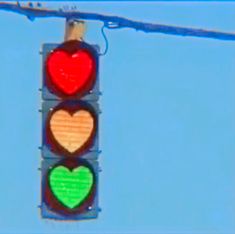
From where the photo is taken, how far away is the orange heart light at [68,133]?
14.6ft

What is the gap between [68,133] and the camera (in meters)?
4.48

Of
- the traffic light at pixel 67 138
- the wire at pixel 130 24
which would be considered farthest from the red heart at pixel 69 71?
the wire at pixel 130 24

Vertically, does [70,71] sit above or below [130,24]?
below

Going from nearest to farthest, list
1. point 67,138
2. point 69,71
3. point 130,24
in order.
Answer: point 67,138 → point 69,71 → point 130,24

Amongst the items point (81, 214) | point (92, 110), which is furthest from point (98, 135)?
point (81, 214)

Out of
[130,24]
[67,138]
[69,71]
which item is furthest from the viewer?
[130,24]

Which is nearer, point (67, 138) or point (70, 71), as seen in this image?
point (67, 138)

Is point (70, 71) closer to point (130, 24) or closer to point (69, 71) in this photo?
point (69, 71)

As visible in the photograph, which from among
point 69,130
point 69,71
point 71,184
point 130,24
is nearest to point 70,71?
point 69,71

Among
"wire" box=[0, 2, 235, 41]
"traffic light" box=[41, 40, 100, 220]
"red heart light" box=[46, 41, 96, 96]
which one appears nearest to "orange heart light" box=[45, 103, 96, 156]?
"traffic light" box=[41, 40, 100, 220]

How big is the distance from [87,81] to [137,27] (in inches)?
33.1

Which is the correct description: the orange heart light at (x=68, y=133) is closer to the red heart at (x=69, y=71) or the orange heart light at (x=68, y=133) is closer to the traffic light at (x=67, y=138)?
the traffic light at (x=67, y=138)

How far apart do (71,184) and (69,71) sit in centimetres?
59

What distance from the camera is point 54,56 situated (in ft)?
14.9
